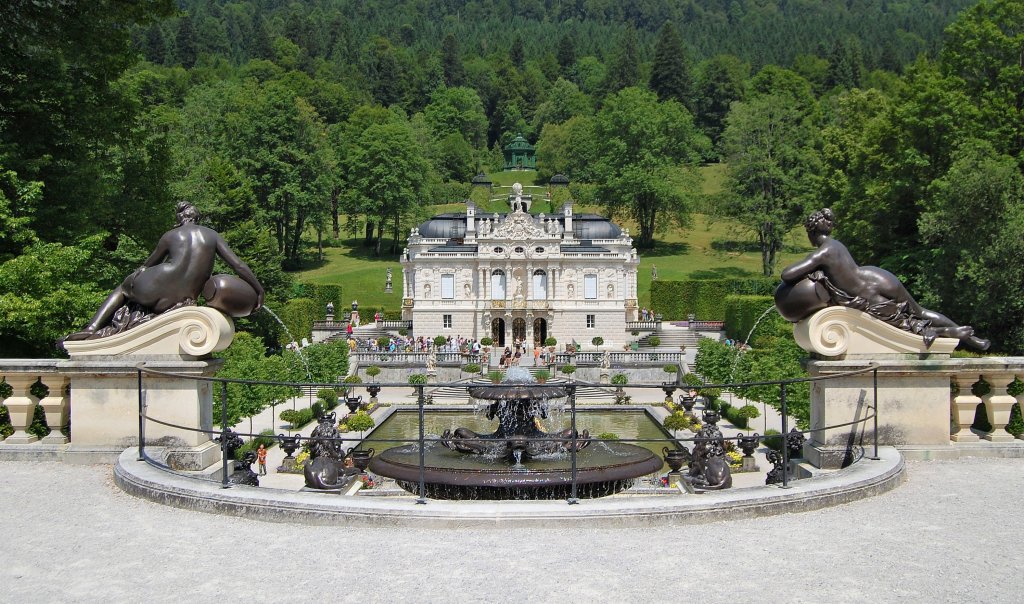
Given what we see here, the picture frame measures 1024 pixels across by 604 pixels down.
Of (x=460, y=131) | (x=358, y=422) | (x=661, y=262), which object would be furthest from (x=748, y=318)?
(x=460, y=131)

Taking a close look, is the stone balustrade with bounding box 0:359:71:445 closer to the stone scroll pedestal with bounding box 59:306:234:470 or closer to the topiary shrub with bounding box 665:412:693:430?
the stone scroll pedestal with bounding box 59:306:234:470

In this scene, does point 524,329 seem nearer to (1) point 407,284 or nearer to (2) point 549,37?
(1) point 407,284

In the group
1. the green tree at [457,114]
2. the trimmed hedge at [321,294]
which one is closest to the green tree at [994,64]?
the trimmed hedge at [321,294]

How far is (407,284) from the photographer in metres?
64.2

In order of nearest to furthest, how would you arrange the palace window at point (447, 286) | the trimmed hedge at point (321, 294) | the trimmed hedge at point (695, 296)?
the palace window at point (447, 286)
the trimmed hedge at point (321, 294)
the trimmed hedge at point (695, 296)

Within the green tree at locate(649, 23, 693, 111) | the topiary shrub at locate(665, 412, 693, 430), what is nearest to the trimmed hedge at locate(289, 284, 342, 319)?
the topiary shrub at locate(665, 412, 693, 430)

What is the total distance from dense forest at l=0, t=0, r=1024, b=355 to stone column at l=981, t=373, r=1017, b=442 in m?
13.4

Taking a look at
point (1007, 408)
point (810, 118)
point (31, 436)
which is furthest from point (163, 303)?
point (810, 118)

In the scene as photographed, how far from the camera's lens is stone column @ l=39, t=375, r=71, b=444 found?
420 inches

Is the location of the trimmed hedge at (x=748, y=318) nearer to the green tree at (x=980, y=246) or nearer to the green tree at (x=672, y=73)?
the green tree at (x=980, y=246)

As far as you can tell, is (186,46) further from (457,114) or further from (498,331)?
(498,331)

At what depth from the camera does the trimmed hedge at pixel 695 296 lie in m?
66.8

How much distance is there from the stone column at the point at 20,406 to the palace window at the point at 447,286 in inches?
1953

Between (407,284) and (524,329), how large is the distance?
928 cm
